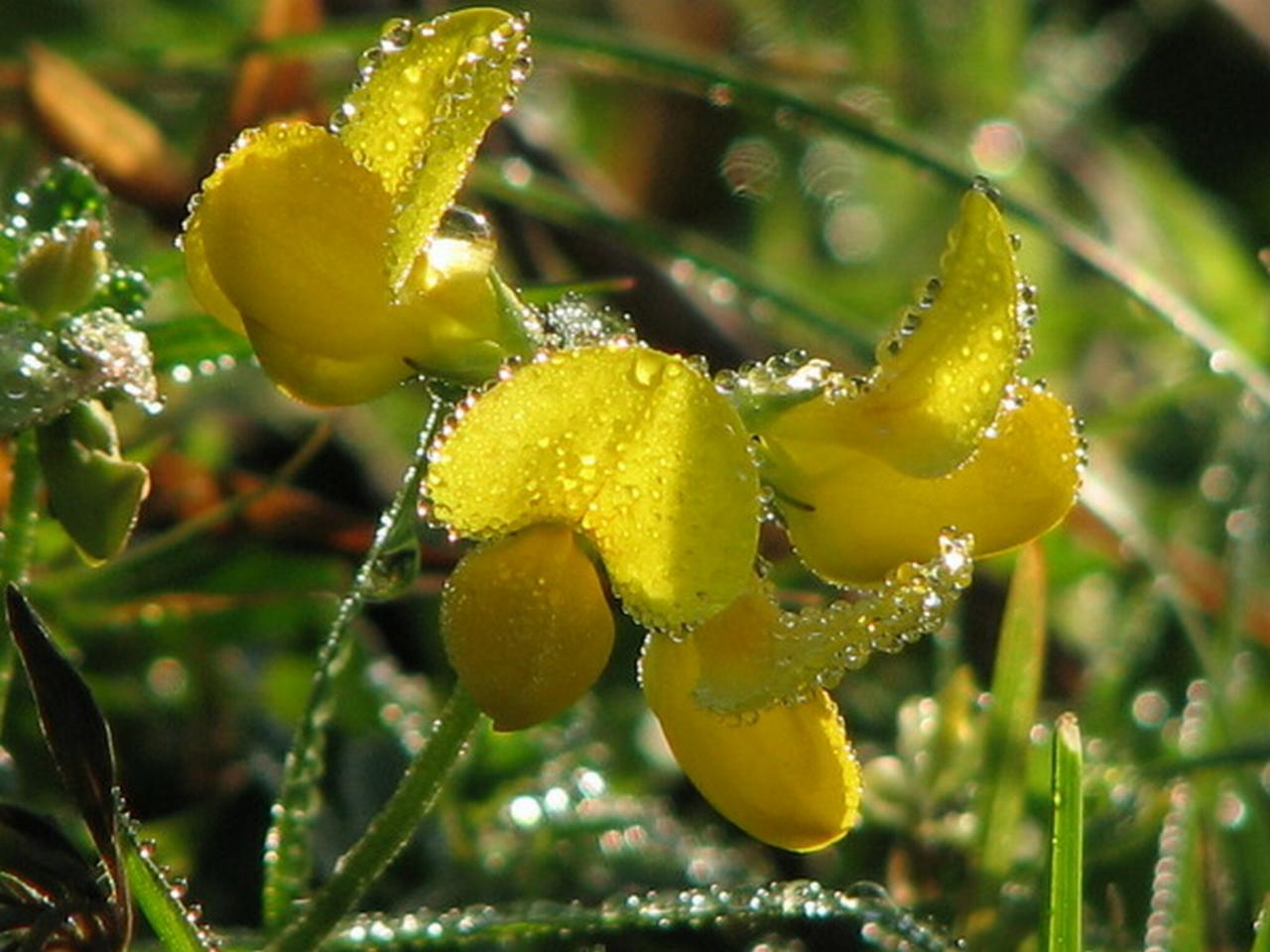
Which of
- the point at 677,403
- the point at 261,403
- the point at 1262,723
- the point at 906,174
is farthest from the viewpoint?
the point at 906,174

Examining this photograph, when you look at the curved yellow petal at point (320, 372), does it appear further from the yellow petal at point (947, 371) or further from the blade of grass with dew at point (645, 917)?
the blade of grass with dew at point (645, 917)

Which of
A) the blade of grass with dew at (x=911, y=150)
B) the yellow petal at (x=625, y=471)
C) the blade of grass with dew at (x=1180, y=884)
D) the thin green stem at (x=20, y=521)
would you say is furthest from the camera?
the blade of grass with dew at (x=911, y=150)

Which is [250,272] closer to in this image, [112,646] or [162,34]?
[112,646]

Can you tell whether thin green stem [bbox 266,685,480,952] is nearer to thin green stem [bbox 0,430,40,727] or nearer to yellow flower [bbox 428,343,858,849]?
yellow flower [bbox 428,343,858,849]

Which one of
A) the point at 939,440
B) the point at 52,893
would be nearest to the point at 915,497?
the point at 939,440

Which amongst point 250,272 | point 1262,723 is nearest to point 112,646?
point 250,272

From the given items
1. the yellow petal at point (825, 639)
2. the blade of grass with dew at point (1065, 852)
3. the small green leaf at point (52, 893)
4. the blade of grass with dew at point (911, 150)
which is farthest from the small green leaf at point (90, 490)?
the blade of grass with dew at point (911, 150)
